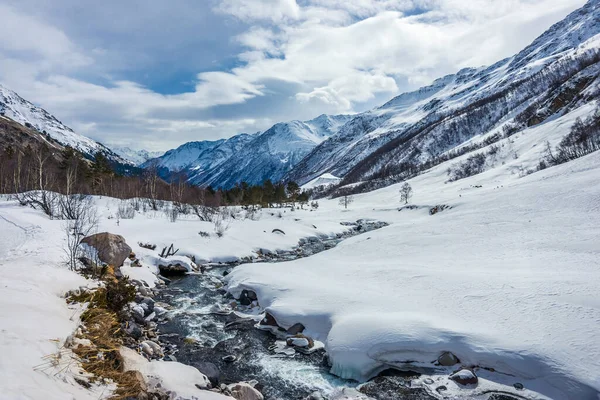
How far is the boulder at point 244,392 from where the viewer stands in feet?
24.8

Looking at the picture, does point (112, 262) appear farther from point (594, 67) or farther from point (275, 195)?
point (594, 67)

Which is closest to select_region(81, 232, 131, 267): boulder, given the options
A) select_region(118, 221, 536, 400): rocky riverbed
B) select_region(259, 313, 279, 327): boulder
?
select_region(118, 221, 536, 400): rocky riverbed

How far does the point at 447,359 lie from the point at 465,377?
2.00 feet

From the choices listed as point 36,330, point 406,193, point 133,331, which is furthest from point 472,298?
point 406,193

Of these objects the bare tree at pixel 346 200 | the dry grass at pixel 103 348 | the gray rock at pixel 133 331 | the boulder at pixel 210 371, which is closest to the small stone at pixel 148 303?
the gray rock at pixel 133 331

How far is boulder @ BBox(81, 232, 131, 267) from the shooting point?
15.3 meters

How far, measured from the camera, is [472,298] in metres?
9.98

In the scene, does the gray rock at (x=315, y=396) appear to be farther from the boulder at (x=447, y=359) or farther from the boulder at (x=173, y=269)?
the boulder at (x=173, y=269)

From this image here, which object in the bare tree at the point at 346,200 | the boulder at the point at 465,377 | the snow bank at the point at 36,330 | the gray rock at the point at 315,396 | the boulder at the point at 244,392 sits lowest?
the gray rock at the point at 315,396

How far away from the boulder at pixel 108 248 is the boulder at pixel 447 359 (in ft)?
49.4

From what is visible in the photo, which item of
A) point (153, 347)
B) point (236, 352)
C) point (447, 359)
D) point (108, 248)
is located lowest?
point (236, 352)

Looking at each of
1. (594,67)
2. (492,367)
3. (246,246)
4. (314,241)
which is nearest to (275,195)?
(314,241)

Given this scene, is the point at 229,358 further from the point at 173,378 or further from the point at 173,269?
the point at 173,269

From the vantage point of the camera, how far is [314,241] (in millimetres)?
36031
